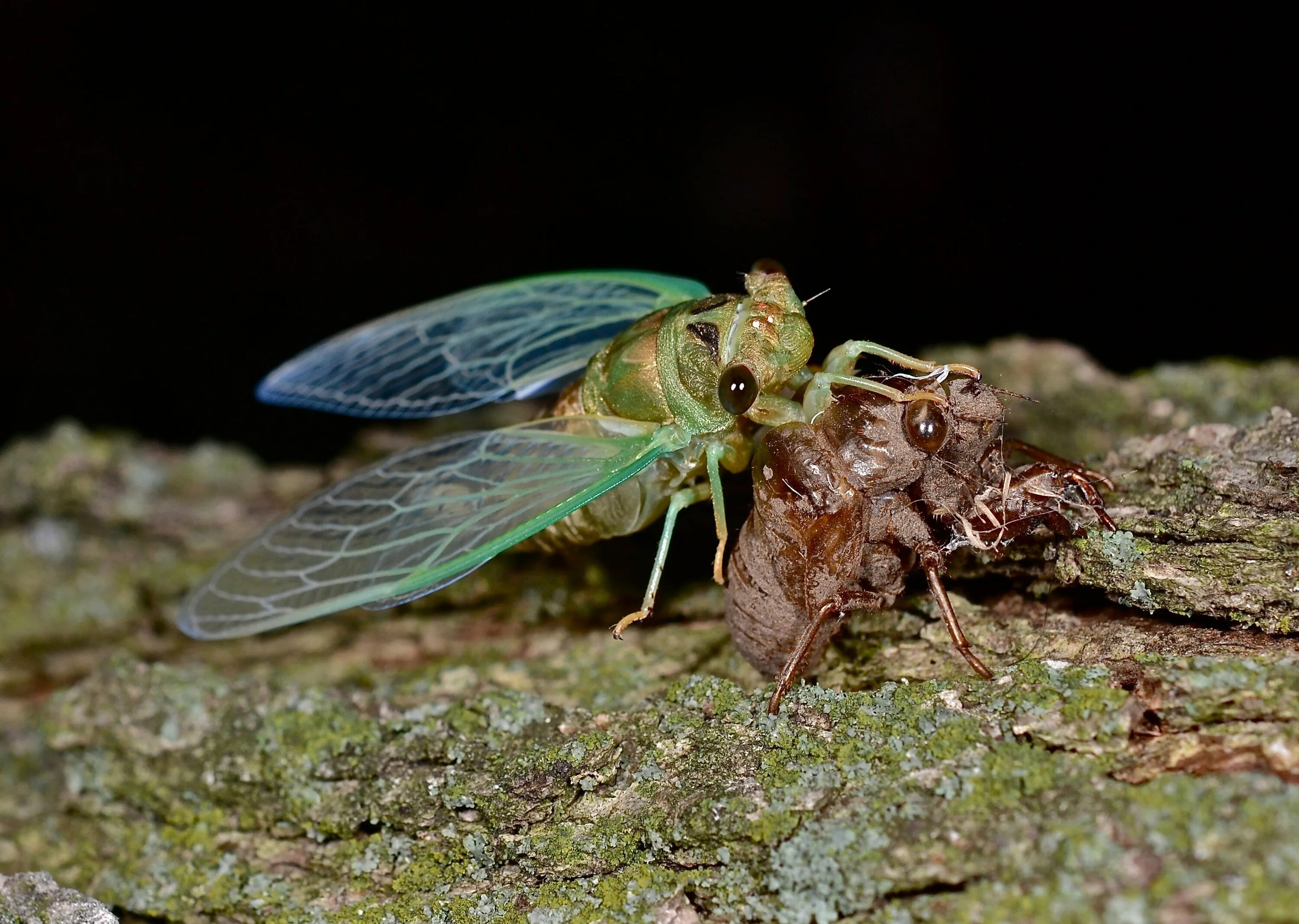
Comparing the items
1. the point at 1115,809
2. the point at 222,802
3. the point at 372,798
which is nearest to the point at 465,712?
the point at 372,798

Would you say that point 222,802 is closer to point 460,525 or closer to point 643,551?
point 460,525

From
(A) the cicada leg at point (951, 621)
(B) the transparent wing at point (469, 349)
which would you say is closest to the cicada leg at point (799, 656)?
(A) the cicada leg at point (951, 621)

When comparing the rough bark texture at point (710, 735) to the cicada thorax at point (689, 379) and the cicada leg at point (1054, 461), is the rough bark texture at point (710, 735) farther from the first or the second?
the cicada thorax at point (689, 379)

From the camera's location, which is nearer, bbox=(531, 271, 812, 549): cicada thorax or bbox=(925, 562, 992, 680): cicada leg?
bbox=(925, 562, 992, 680): cicada leg

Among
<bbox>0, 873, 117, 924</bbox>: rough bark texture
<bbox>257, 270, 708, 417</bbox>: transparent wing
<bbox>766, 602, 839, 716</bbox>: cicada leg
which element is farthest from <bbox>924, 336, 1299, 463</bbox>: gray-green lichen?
<bbox>0, 873, 117, 924</bbox>: rough bark texture

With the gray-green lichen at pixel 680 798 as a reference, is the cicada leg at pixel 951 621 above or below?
above

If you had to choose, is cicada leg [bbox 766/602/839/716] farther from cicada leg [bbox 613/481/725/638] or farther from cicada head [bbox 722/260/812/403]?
cicada head [bbox 722/260/812/403]
